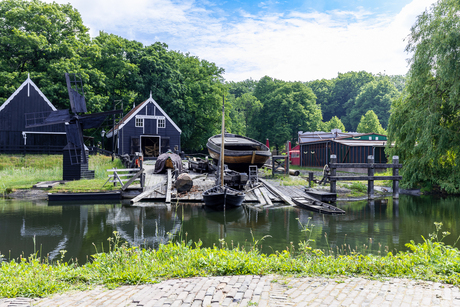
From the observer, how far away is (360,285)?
428cm

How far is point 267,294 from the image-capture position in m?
4.01

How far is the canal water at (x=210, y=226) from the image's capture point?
27.9ft

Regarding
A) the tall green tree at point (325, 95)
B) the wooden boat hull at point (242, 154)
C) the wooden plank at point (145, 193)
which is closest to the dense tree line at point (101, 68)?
the wooden boat hull at point (242, 154)

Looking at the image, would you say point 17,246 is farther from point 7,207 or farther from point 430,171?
point 430,171

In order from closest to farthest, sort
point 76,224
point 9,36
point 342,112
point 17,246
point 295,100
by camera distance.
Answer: point 17,246 → point 76,224 → point 9,36 → point 295,100 → point 342,112

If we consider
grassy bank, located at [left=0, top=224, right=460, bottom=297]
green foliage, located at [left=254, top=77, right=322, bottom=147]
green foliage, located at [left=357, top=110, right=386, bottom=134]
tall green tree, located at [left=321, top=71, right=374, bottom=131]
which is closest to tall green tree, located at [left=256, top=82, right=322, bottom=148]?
green foliage, located at [left=254, top=77, right=322, bottom=147]

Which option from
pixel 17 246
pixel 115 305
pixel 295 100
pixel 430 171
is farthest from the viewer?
pixel 295 100

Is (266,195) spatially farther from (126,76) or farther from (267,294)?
(126,76)

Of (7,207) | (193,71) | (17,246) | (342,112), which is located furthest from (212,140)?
(342,112)

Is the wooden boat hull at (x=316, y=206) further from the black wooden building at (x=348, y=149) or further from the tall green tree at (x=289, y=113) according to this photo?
the tall green tree at (x=289, y=113)

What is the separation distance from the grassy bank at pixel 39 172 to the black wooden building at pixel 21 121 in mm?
2119

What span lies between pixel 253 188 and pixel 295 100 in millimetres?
39972

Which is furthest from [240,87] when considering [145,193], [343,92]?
[145,193]

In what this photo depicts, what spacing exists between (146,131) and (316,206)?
24.3 m
